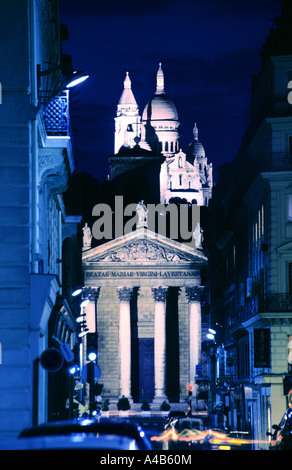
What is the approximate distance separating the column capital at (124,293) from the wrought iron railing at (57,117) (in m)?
86.6

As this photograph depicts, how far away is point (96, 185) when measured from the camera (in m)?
143

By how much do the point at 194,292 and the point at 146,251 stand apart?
6.35 m

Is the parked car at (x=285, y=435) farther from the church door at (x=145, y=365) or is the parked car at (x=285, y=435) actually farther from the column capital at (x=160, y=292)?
the church door at (x=145, y=365)

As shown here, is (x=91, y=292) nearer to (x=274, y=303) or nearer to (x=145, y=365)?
(x=145, y=365)

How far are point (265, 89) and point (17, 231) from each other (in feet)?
115

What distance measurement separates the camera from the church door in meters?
115

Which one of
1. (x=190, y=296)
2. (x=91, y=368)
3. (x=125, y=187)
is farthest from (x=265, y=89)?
(x=125, y=187)

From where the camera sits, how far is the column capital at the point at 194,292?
367 feet

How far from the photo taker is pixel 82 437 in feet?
37.3

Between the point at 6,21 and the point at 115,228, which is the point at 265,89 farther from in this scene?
the point at 115,228

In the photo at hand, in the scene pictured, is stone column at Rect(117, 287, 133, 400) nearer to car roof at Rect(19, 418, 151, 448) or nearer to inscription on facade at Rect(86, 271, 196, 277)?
inscription on facade at Rect(86, 271, 196, 277)

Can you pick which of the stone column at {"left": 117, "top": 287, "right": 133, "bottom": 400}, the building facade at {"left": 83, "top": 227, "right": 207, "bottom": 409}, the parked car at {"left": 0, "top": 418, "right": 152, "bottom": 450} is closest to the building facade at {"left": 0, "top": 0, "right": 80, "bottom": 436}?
the parked car at {"left": 0, "top": 418, "right": 152, "bottom": 450}

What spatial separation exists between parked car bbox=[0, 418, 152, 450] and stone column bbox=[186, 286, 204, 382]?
9856 centimetres

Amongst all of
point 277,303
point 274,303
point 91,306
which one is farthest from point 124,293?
point 277,303
